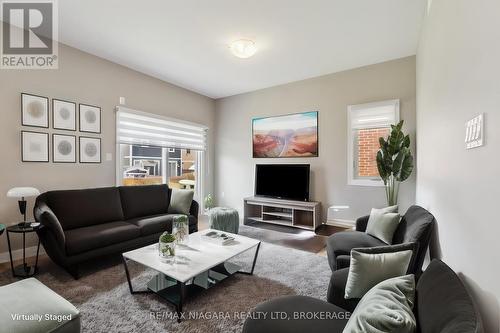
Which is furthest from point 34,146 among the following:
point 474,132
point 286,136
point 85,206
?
point 474,132

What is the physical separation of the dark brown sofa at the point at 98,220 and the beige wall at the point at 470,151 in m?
3.17

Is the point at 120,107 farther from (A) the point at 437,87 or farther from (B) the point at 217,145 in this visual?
(A) the point at 437,87

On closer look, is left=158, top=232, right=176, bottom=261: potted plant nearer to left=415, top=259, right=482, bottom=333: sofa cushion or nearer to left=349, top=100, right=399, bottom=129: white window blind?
left=415, top=259, right=482, bottom=333: sofa cushion

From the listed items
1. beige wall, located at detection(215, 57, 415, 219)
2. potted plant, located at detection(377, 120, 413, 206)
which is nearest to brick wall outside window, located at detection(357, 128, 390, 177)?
beige wall, located at detection(215, 57, 415, 219)

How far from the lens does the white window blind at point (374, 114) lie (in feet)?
12.8

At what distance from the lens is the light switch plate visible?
98cm

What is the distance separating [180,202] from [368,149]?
3312 millimetres

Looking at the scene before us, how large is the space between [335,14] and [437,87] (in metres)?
1.47

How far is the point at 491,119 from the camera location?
0.90 metres

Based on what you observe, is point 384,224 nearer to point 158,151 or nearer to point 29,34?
point 158,151

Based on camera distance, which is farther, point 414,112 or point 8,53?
point 414,112

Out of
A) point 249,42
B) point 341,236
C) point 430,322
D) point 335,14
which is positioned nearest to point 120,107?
point 249,42

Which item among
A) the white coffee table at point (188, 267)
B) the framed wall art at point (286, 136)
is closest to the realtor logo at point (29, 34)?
the white coffee table at point (188, 267)

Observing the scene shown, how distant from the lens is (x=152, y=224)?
3291 mm
